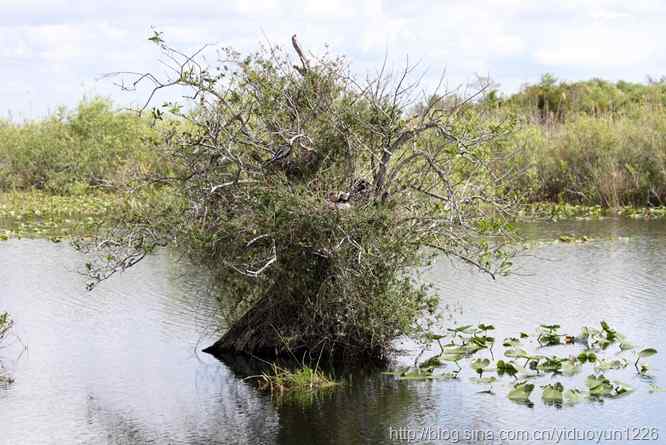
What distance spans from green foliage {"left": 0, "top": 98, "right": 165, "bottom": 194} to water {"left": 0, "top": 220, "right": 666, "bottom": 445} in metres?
14.8

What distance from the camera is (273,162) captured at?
1257 centimetres

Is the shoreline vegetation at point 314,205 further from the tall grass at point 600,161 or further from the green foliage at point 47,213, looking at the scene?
the tall grass at point 600,161

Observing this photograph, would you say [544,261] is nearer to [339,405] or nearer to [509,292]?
[509,292]

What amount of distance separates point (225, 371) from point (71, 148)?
25.3 meters

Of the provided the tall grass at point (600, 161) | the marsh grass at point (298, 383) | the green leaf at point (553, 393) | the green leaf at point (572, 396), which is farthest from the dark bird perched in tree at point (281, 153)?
the tall grass at point (600, 161)

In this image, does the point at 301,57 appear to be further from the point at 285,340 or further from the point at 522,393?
the point at 522,393

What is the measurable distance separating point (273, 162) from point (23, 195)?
79.1 feet

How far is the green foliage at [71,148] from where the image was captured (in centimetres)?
3588

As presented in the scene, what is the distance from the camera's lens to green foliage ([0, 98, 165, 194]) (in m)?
35.9

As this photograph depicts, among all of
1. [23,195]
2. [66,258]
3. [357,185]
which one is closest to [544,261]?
[357,185]

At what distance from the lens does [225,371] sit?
13.1 meters

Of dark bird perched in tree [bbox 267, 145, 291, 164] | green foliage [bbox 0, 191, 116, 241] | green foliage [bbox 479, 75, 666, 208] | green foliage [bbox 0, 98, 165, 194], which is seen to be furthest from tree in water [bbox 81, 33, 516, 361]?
green foliage [bbox 0, 98, 165, 194]

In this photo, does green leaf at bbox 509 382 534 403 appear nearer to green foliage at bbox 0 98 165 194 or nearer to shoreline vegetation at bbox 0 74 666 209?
shoreline vegetation at bbox 0 74 666 209

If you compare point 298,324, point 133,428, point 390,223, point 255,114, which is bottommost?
point 133,428
